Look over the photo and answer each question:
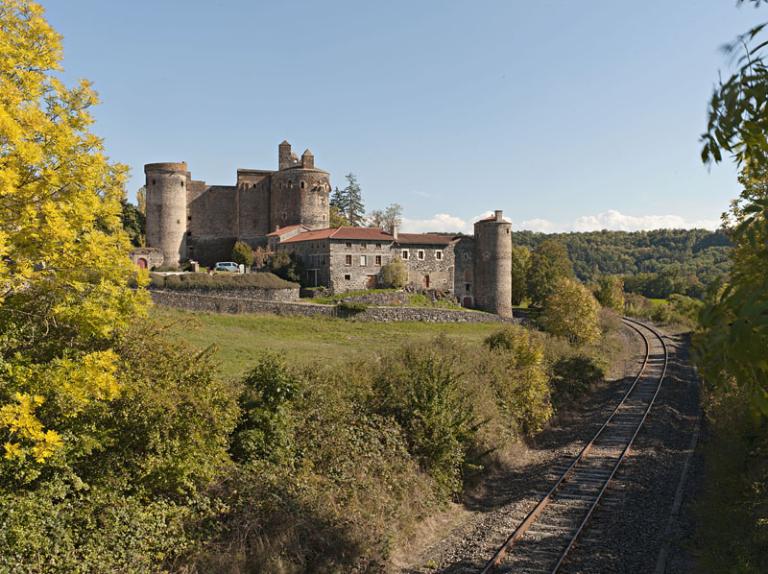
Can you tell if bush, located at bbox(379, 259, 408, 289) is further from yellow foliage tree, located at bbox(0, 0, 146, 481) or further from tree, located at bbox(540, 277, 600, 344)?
yellow foliage tree, located at bbox(0, 0, 146, 481)

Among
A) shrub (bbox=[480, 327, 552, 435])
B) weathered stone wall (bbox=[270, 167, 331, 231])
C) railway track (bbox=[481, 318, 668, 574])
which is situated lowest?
railway track (bbox=[481, 318, 668, 574])

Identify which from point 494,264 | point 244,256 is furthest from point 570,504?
point 494,264

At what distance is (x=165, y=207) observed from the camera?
5166cm

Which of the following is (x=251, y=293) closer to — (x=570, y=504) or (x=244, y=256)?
(x=244, y=256)


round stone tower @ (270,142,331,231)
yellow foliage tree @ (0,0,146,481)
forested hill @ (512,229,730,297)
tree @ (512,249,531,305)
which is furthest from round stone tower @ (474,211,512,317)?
forested hill @ (512,229,730,297)

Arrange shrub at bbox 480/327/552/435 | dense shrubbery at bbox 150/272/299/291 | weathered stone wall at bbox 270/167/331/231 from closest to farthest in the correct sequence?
shrub at bbox 480/327/552/435 < dense shrubbery at bbox 150/272/299/291 < weathered stone wall at bbox 270/167/331/231

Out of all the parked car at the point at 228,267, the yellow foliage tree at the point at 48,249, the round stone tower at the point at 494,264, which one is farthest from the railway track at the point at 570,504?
the parked car at the point at 228,267

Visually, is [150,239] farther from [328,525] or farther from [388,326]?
[328,525]

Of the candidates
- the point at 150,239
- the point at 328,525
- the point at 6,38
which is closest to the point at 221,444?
the point at 328,525

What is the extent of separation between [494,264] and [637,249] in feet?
417

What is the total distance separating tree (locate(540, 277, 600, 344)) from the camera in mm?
35656

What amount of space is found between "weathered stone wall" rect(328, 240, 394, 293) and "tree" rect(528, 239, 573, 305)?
65.1 feet

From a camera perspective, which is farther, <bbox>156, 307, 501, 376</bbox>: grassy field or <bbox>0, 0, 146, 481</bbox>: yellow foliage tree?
<bbox>156, 307, 501, 376</bbox>: grassy field

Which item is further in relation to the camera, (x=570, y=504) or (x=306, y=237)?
(x=306, y=237)
